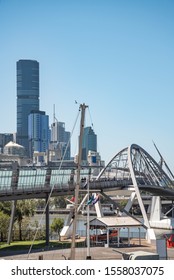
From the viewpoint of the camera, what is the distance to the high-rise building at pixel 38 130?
553 feet

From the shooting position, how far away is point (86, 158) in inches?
3981

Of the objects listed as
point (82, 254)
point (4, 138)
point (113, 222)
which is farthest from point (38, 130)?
point (82, 254)

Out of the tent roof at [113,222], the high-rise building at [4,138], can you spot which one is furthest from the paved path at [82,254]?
the high-rise building at [4,138]

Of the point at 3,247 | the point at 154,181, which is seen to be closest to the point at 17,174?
the point at 3,247

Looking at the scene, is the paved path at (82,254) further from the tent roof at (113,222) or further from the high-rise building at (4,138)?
the high-rise building at (4,138)

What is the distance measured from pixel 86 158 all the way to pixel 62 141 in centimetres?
5878

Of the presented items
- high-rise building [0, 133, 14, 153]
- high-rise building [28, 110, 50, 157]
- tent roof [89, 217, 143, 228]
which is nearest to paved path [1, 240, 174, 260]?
tent roof [89, 217, 143, 228]

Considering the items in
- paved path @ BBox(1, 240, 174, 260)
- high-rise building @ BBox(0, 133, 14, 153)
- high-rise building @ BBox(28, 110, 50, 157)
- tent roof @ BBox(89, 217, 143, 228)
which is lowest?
paved path @ BBox(1, 240, 174, 260)

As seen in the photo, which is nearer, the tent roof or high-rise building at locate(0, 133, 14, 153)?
the tent roof

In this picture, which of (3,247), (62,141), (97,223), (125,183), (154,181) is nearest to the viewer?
(3,247)

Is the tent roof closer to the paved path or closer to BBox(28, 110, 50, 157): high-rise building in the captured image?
the paved path

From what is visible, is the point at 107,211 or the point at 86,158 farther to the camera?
the point at 86,158

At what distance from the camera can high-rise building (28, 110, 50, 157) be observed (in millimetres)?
168688
